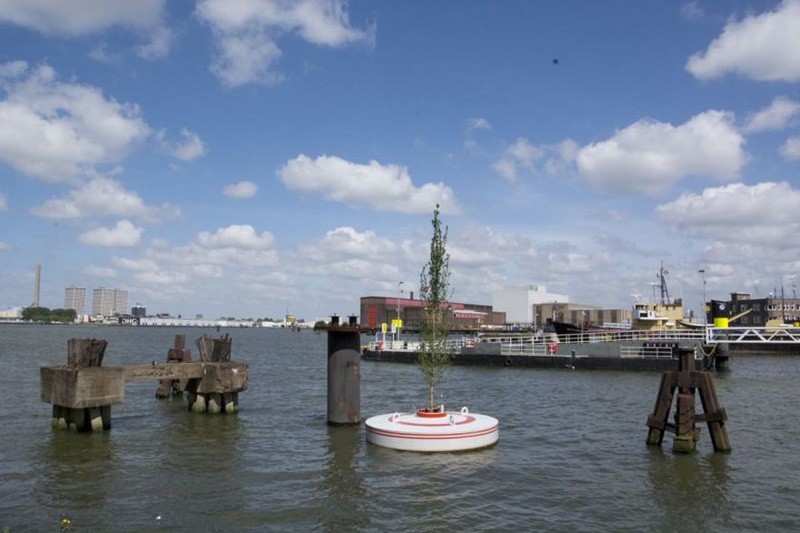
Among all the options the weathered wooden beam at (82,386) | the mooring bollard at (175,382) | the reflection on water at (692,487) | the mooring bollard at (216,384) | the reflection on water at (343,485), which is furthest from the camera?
the mooring bollard at (175,382)

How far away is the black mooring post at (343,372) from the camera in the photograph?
24500 millimetres

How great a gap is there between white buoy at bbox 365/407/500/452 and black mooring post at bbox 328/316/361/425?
2881mm

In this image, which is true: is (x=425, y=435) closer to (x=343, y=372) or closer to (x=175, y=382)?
(x=343, y=372)

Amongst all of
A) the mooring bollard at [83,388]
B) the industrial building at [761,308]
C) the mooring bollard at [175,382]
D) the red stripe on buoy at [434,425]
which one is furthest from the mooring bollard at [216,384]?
the industrial building at [761,308]

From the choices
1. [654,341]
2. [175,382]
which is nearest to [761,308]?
[654,341]

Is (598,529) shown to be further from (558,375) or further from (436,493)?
(558,375)

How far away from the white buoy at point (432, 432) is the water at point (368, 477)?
1.29ft

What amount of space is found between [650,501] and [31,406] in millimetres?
28447

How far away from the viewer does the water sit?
14578 mm

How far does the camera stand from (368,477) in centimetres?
1800

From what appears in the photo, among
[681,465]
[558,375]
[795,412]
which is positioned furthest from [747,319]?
[681,465]

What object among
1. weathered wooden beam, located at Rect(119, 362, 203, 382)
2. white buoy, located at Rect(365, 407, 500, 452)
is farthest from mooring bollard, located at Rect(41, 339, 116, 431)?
white buoy, located at Rect(365, 407, 500, 452)

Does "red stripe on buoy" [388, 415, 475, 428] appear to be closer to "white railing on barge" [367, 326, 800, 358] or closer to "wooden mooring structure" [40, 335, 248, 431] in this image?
"wooden mooring structure" [40, 335, 248, 431]

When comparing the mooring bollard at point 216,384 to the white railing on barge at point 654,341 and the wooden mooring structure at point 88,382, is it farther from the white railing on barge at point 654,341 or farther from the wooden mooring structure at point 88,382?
the white railing on barge at point 654,341
